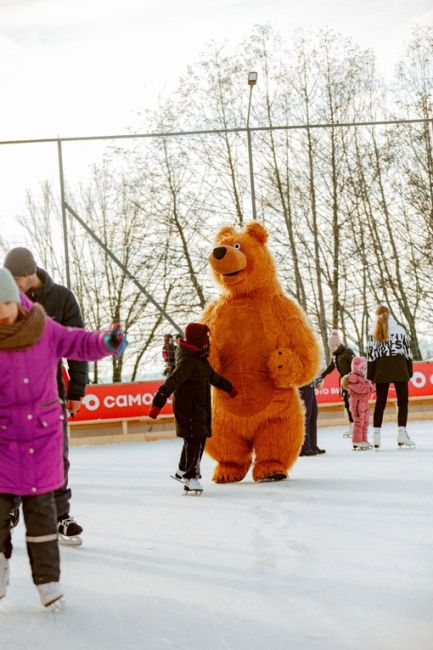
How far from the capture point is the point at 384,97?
1941 cm

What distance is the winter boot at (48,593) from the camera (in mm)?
3283

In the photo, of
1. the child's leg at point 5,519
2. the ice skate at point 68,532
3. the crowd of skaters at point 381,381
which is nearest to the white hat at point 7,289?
the child's leg at point 5,519

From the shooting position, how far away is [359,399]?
1028 centimetres

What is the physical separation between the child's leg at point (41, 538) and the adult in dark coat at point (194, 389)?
3.20 m

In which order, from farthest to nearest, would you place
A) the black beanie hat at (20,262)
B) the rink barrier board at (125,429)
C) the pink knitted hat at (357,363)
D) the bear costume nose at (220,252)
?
1. the rink barrier board at (125,429)
2. the pink knitted hat at (357,363)
3. the bear costume nose at (220,252)
4. the black beanie hat at (20,262)

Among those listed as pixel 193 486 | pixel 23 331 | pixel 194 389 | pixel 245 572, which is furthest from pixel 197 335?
pixel 23 331

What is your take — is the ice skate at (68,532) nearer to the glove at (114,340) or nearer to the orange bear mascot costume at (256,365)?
the glove at (114,340)

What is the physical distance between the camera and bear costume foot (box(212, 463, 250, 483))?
23.7 feet

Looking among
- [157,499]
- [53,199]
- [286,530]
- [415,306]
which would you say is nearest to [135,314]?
[53,199]

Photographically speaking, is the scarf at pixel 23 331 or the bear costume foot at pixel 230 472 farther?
the bear costume foot at pixel 230 472

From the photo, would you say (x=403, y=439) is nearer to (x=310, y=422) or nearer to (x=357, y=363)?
(x=310, y=422)

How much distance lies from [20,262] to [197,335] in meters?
2.54

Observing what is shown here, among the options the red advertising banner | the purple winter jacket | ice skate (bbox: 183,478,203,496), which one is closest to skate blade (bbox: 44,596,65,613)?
the purple winter jacket

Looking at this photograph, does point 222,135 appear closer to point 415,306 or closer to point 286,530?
point 415,306
